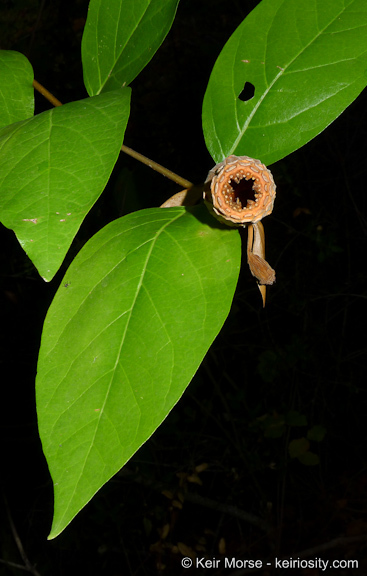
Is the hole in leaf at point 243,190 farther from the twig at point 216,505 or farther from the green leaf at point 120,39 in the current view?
the twig at point 216,505

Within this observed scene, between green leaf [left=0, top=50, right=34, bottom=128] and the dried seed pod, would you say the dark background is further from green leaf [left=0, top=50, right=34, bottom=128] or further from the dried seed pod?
the dried seed pod

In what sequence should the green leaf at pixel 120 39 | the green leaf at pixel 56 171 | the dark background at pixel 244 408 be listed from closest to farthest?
the green leaf at pixel 56 171 < the green leaf at pixel 120 39 < the dark background at pixel 244 408

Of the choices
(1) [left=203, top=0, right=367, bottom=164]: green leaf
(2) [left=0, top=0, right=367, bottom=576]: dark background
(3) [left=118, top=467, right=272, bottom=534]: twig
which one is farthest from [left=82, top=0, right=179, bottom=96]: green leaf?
(3) [left=118, top=467, right=272, bottom=534]: twig

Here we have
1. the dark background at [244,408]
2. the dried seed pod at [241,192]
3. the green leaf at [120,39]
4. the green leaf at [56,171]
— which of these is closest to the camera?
the green leaf at [56,171]

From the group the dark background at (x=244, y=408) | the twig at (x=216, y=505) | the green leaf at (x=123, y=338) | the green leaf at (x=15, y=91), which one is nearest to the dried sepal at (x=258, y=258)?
the green leaf at (x=123, y=338)

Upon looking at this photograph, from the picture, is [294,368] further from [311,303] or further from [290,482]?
[290,482]

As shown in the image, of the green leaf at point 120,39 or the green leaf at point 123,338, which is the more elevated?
the green leaf at point 120,39

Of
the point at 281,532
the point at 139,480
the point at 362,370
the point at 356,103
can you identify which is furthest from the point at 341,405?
the point at 356,103
